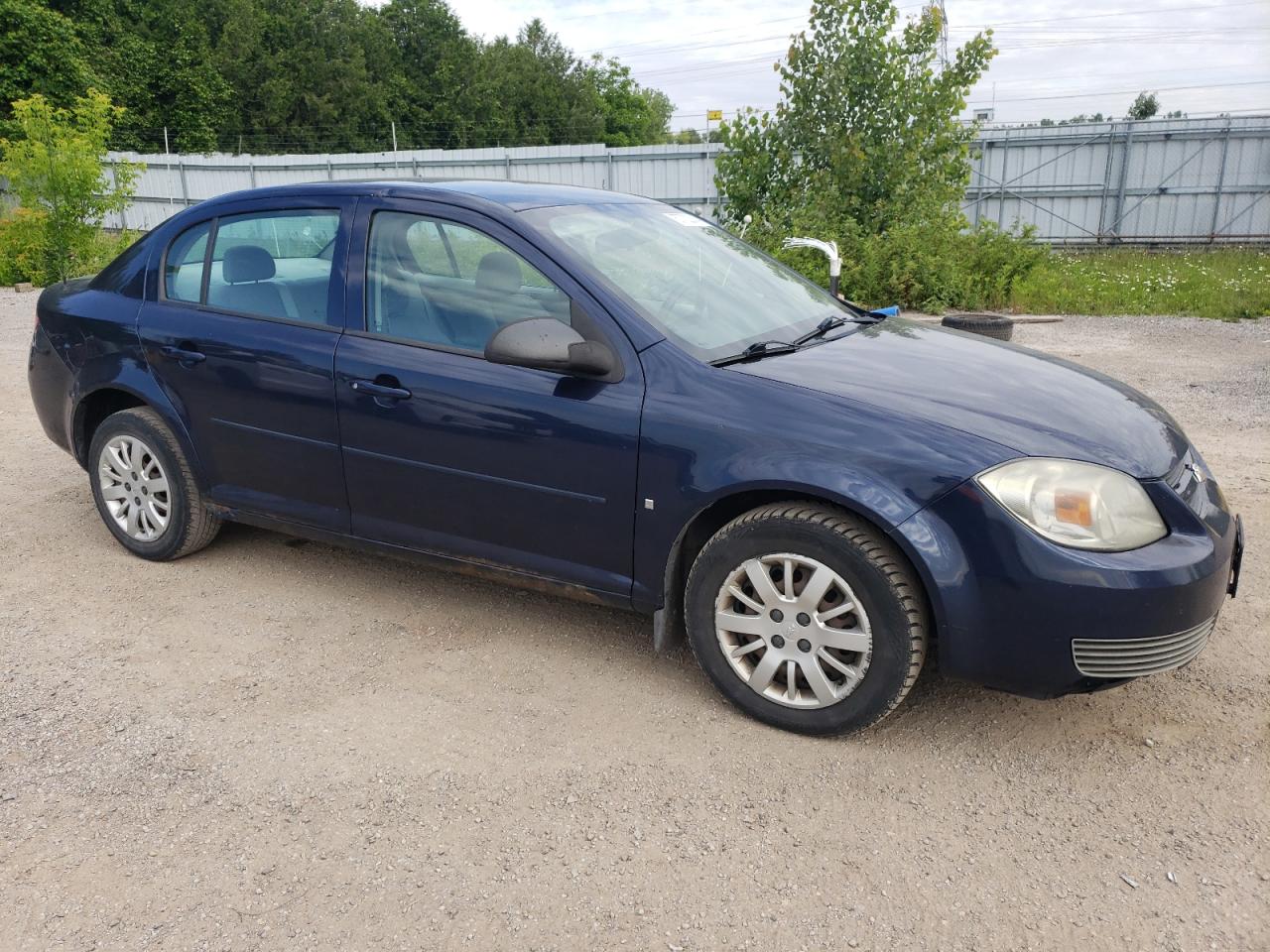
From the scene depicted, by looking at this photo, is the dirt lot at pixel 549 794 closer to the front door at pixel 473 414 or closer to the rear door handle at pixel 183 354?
the front door at pixel 473 414

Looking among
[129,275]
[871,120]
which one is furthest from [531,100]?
[129,275]

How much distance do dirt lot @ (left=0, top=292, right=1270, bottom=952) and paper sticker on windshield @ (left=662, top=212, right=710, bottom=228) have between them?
1.70 meters

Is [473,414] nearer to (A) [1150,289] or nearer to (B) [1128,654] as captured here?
(B) [1128,654]

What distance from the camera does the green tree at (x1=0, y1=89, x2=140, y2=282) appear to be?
679 inches

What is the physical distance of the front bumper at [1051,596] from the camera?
2.76 metres

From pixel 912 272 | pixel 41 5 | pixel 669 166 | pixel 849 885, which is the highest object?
pixel 41 5

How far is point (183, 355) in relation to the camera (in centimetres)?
422

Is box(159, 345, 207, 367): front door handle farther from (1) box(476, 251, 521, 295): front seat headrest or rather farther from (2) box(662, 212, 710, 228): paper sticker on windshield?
(2) box(662, 212, 710, 228): paper sticker on windshield

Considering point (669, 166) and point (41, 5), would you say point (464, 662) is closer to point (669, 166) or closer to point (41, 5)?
point (669, 166)

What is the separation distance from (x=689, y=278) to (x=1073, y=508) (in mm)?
1632

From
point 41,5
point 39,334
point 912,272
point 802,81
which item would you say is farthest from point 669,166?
point 41,5

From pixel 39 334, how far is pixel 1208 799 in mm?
5234

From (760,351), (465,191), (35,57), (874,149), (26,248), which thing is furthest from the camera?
(35,57)

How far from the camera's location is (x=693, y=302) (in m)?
3.63
